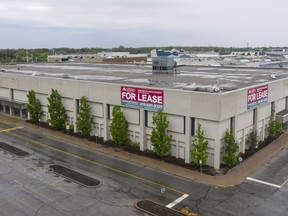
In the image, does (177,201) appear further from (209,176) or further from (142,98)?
(142,98)

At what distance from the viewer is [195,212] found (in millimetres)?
27156

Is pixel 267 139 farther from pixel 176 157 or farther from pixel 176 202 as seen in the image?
pixel 176 202

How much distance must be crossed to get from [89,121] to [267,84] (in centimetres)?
2424

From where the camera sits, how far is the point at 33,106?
5500 cm

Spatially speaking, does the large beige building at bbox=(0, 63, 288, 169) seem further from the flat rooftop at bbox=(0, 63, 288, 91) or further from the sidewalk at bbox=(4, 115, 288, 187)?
the sidewalk at bbox=(4, 115, 288, 187)

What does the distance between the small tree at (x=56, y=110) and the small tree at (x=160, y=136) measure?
1820cm

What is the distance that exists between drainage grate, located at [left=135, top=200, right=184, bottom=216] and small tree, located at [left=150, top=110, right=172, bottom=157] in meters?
10.0

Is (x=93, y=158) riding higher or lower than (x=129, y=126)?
lower

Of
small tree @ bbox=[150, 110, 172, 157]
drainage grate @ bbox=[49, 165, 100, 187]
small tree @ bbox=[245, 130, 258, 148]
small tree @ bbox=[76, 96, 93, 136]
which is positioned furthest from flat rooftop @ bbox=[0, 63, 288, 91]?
drainage grate @ bbox=[49, 165, 100, 187]

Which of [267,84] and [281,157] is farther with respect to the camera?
[267,84]

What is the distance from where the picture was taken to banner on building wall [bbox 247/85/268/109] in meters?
40.6

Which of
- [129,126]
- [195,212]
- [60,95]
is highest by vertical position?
[60,95]

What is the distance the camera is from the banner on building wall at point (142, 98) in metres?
39.9

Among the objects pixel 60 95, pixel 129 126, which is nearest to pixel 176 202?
pixel 129 126
